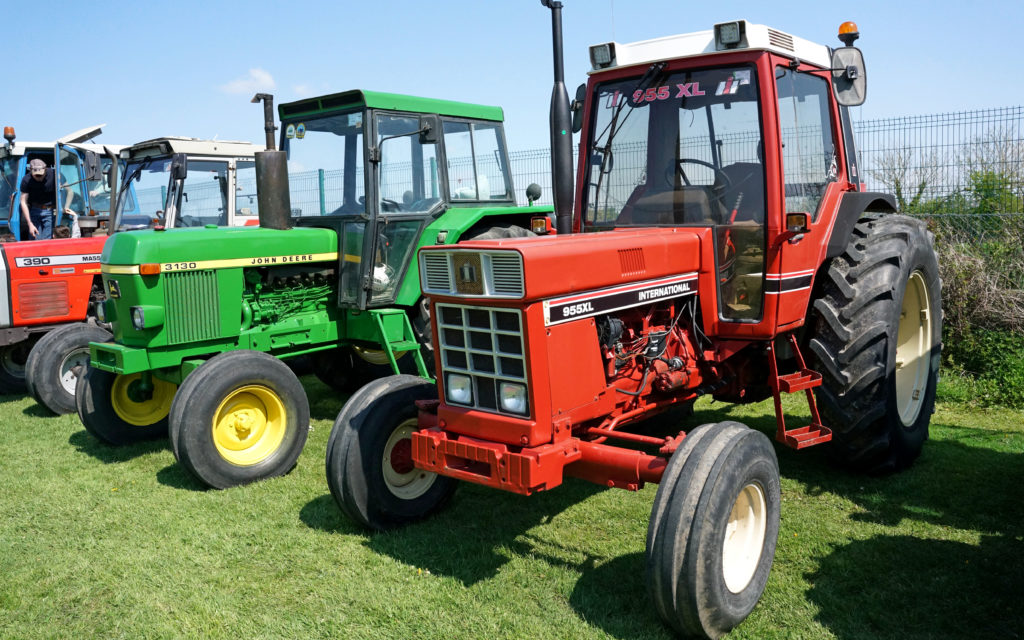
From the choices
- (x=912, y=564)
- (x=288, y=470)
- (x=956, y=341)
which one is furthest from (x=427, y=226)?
(x=956, y=341)

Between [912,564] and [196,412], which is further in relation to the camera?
[196,412]

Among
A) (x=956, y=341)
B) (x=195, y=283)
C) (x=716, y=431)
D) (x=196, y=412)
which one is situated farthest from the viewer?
(x=956, y=341)

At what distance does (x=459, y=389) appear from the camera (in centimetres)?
377

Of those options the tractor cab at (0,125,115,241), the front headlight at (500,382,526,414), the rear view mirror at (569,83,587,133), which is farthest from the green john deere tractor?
the tractor cab at (0,125,115,241)

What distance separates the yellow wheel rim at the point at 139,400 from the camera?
6.13 metres

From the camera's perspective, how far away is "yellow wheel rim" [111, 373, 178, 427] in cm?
613

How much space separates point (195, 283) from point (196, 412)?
1170 mm

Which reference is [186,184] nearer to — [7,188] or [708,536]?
[7,188]

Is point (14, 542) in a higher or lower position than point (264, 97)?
lower

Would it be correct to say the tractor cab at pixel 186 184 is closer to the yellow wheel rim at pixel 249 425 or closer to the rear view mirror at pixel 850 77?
the yellow wheel rim at pixel 249 425

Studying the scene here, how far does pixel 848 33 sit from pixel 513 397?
276 centimetres

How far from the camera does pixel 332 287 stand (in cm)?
651

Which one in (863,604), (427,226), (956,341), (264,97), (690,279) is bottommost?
(863,604)

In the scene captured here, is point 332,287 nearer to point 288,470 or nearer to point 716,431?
point 288,470
